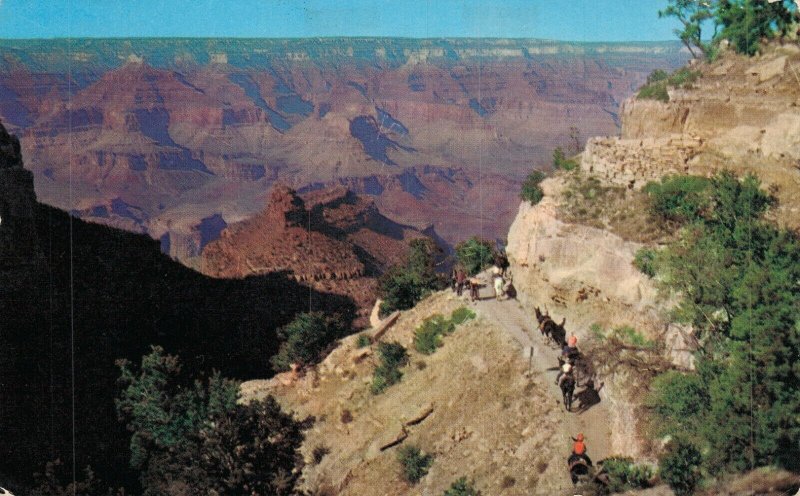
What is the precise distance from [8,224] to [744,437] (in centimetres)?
2459

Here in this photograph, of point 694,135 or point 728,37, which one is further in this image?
point 728,37

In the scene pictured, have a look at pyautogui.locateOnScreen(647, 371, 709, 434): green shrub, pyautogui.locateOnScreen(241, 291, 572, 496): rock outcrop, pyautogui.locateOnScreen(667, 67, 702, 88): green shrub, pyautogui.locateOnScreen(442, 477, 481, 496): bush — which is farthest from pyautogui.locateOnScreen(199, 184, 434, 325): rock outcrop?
pyautogui.locateOnScreen(647, 371, 709, 434): green shrub

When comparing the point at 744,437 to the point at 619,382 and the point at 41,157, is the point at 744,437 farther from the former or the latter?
the point at 41,157

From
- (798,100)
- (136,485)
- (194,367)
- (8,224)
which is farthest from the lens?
(194,367)

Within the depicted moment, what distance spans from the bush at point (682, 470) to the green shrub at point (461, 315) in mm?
11108

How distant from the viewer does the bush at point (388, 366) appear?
2294cm

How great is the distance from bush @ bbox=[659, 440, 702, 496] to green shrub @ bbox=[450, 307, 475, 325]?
11108 millimetres

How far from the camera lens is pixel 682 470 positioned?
40.0 feet

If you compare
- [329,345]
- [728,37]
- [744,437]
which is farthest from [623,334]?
[329,345]

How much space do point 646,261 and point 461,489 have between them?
19.9ft

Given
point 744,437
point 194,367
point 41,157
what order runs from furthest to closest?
point 41,157, point 194,367, point 744,437

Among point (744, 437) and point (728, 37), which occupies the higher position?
point (728, 37)

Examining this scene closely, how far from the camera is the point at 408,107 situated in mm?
152500

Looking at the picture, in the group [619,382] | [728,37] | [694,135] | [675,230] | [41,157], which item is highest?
[728,37]
